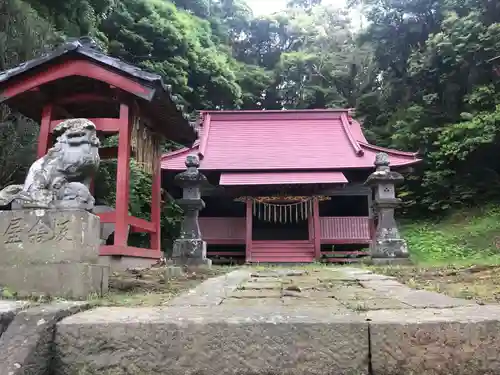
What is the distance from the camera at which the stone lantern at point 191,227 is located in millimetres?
9242

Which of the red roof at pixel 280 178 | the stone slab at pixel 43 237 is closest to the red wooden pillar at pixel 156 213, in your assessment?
the stone slab at pixel 43 237

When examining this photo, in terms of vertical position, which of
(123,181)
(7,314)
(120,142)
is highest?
(120,142)

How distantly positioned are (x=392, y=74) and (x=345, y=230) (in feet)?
36.8

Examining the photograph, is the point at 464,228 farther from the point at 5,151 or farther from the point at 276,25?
the point at 276,25

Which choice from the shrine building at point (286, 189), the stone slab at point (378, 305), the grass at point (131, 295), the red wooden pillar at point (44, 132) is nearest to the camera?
the stone slab at point (378, 305)

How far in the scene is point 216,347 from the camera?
1.82m

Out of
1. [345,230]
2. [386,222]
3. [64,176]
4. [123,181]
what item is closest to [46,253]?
[64,176]

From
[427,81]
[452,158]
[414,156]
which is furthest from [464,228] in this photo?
[427,81]

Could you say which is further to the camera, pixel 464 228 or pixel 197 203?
pixel 464 228

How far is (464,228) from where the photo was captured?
15.2 meters

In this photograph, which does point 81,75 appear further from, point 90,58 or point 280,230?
point 280,230

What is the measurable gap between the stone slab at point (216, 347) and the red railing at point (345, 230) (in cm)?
1142

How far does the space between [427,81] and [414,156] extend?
686 cm

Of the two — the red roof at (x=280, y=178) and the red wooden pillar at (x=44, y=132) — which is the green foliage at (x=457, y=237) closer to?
the red roof at (x=280, y=178)
